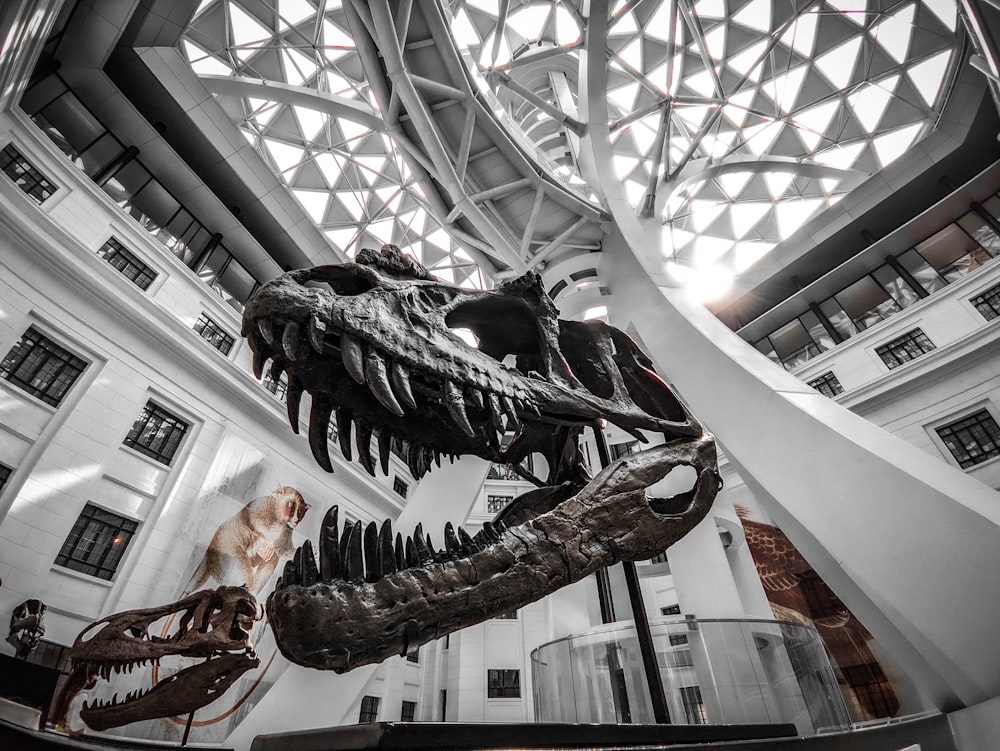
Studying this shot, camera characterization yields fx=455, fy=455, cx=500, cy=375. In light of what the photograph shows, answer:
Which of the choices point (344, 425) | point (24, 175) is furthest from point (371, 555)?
point (24, 175)

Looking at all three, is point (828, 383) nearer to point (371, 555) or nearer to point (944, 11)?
point (944, 11)

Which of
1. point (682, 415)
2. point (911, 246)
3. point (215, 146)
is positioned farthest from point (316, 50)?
point (911, 246)

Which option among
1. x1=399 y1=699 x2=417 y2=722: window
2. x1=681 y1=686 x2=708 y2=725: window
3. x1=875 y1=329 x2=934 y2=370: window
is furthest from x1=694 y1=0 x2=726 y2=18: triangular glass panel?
x1=399 y1=699 x2=417 y2=722: window

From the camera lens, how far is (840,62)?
18250 mm

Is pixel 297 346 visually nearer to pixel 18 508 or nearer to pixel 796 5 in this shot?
pixel 18 508

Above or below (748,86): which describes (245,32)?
below

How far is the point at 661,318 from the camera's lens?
618cm

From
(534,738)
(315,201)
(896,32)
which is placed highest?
(896,32)

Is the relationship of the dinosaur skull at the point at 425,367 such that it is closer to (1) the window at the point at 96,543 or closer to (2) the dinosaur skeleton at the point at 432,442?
(2) the dinosaur skeleton at the point at 432,442

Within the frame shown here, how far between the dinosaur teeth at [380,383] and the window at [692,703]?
5.78 meters

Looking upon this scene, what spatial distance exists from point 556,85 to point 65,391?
23585 millimetres

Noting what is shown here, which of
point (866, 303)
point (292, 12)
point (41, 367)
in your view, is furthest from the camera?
point (866, 303)

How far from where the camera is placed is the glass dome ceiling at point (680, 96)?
51.9 feet

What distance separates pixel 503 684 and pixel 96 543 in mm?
17888
